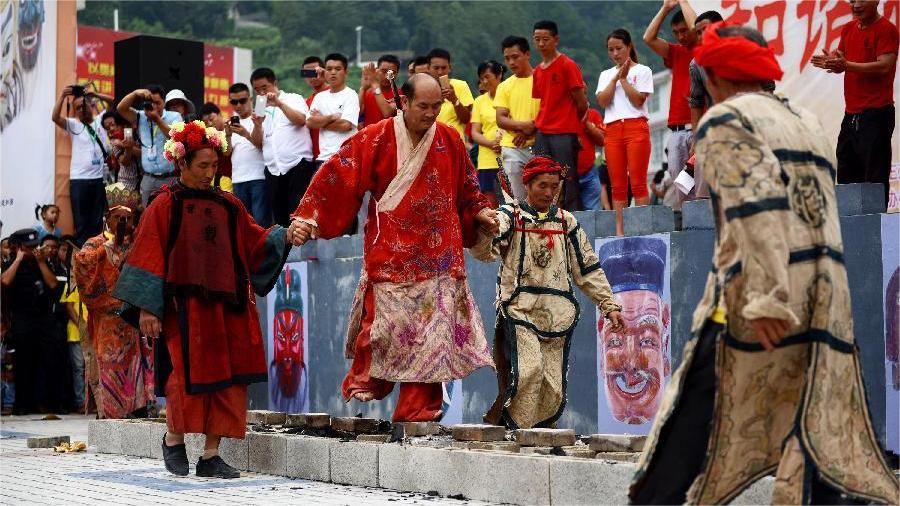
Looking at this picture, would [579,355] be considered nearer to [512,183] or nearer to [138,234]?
[512,183]

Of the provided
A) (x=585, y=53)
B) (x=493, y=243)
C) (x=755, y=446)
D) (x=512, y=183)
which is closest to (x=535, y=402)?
(x=493, y=243)

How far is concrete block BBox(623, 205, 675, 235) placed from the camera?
369 inches

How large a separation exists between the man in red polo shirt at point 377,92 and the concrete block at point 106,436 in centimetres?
379

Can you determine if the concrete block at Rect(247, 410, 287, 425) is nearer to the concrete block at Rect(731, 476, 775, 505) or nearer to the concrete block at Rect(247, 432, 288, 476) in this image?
the concrete block at Rect(247, 432, 288, 476)

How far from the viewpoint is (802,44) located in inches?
429

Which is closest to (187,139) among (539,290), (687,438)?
(539,290)

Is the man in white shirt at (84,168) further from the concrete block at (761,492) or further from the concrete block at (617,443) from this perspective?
the concrete block at (761,492)

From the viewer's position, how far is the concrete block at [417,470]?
7.50 metres

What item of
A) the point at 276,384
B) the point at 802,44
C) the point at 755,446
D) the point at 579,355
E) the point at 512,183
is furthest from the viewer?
the point at 276,384

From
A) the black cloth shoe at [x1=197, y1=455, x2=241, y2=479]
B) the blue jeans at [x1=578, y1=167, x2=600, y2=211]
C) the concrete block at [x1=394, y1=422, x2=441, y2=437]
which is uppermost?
the blue jeans at [x1=578, y1=167, x2=600, y2=211]

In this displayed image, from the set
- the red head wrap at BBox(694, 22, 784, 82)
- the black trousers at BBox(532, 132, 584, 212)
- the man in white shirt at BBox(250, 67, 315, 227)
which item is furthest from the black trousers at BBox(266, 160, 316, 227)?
the red head wrap at BBox(694, 22, 784, 82)

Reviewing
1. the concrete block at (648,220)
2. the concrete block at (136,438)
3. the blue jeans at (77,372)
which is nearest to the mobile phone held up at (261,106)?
the blue jeans at (77,372)

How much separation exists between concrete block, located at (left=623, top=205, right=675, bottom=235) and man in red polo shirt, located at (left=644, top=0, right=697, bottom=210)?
943mm

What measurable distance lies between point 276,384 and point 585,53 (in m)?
26.6
